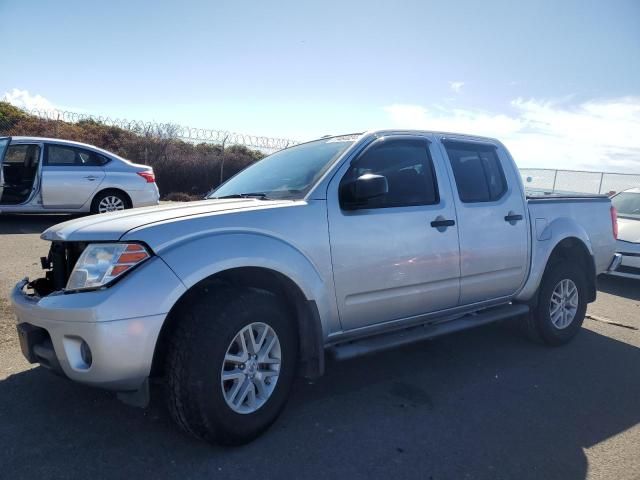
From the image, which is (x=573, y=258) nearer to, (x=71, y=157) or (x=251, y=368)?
(x=251, y=368)

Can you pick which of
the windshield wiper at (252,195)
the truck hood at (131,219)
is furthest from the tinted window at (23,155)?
the truck hood at (131,219)

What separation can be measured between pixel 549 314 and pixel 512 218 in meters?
1.12

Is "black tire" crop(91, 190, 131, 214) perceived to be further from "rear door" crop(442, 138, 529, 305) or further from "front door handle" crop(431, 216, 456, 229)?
"front door handle" crop(431, 216, 456, 229)

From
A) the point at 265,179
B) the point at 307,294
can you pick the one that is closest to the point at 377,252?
the point at 307,294

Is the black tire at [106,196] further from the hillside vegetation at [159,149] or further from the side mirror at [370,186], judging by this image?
the side mirror at [370,186]

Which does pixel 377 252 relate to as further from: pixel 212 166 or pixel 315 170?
pixel 212 166

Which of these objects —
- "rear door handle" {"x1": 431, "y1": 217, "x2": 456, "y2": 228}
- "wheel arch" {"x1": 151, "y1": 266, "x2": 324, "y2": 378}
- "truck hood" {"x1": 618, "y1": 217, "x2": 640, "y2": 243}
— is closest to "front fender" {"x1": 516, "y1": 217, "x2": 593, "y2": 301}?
"rear door handle" {"x1": 431, "y1": 217, "x2": 456, "y2": 228}

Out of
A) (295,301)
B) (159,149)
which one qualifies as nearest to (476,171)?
(295,301)

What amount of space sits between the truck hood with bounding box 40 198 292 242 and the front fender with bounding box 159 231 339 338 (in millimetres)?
224

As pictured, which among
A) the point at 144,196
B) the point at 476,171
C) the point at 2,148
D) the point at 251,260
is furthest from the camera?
the point at 144,196

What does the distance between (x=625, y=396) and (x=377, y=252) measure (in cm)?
230

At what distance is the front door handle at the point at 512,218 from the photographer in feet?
14.3

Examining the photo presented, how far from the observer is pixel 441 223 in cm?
379

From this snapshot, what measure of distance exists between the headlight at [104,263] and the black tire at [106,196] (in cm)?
749
